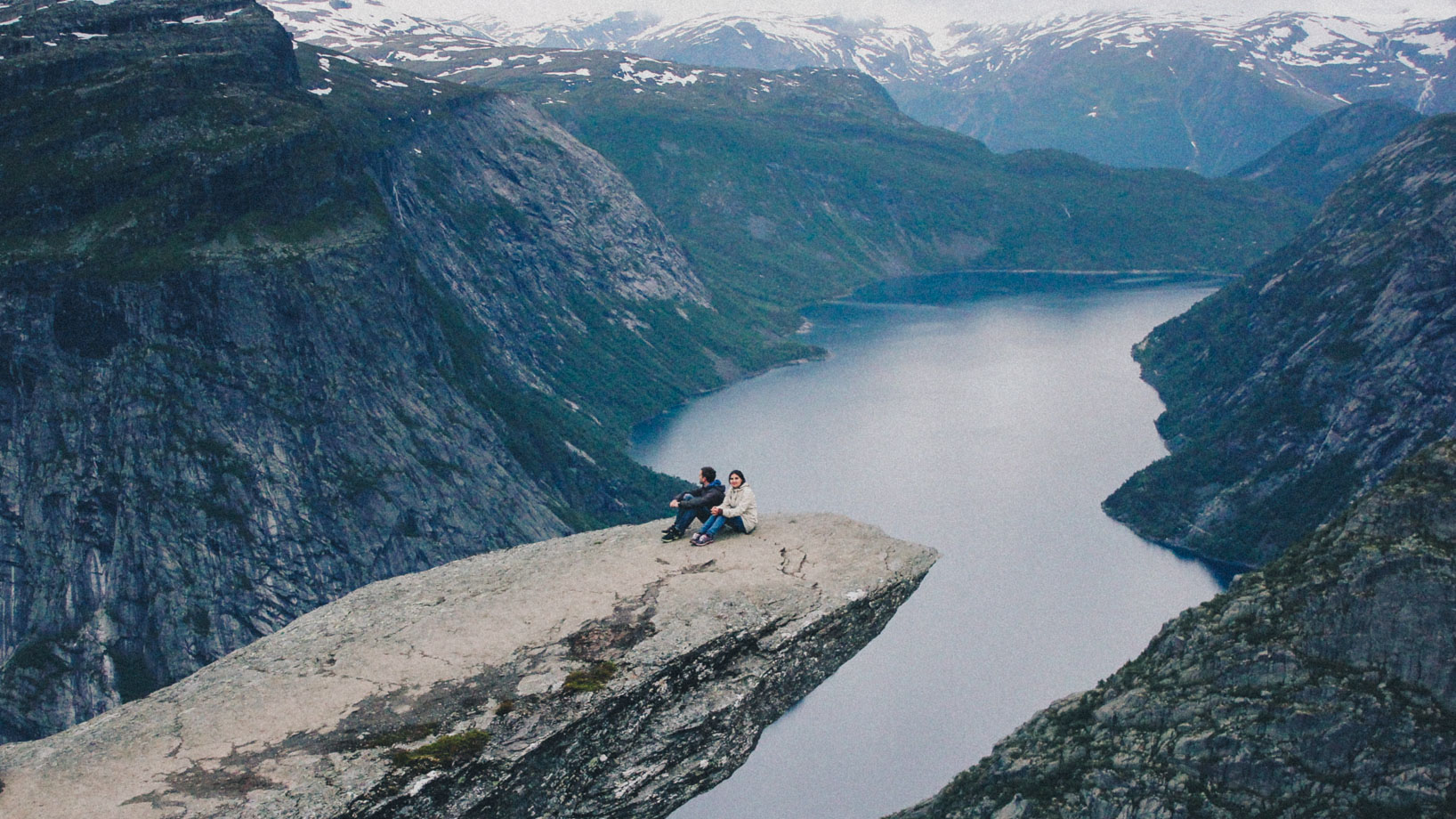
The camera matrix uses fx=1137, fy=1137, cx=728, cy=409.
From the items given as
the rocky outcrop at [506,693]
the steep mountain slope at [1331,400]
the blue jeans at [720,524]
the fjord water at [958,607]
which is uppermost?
the blue jeans at [720,524]

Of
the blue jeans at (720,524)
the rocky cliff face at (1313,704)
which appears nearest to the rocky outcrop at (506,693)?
the blue jeans at (720,524)

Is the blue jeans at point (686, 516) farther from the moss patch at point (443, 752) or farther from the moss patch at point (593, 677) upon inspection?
the moss patch at point (443, 752)

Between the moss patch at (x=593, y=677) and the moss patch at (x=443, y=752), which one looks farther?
the moss patch at (x=593, y=677)

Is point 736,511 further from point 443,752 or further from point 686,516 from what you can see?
point 443,752

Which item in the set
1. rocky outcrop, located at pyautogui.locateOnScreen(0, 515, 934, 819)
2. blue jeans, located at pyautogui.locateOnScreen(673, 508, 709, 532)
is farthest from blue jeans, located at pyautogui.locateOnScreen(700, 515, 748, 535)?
rocky outcrop, located at pyautogui.locateOnScreen(0, 515, 934, 819)

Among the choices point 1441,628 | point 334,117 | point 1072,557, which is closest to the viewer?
point 1441,628

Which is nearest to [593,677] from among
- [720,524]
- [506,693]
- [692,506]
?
[506,693]

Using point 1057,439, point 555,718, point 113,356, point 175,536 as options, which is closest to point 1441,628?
point 555,718

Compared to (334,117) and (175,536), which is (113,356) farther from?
(334,117)
